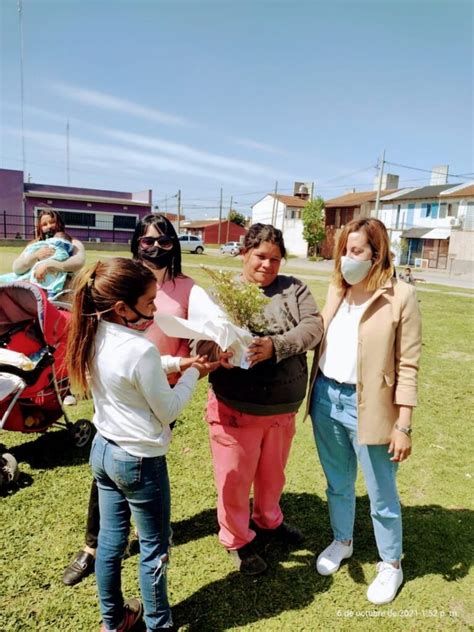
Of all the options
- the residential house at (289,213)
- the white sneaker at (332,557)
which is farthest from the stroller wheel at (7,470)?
the residential house at (289,213)

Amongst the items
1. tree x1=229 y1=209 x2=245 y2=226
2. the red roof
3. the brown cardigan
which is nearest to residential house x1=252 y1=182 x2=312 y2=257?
tree x1=229 y1=209 x2=245 y2=226

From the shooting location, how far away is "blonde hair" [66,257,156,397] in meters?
1.75

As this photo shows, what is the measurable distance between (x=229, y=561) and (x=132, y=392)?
1.49 meters

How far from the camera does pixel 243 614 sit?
2287mm

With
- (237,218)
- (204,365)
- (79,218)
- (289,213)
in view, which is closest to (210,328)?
(204,365)

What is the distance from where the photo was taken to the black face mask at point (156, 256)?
2.37m

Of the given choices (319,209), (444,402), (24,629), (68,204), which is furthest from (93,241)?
(24,629)

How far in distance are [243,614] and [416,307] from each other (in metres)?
1.79

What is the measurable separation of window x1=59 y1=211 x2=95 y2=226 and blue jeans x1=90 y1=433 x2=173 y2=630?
3159 centimetres

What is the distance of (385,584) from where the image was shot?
95.7 inches

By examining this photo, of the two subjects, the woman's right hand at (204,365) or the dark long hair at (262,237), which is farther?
the dark long hair at (262,237)

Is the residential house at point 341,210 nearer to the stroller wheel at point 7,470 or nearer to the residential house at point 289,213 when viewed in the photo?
the residential house at point 289,213

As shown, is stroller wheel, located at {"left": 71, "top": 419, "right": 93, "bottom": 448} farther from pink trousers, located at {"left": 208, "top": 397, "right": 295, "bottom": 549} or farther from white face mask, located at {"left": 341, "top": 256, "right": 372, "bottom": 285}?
white face mask, located at {"left": 341, "top": 256, "right": 372, "bottom": 285}

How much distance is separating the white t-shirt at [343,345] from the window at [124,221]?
31.3 metres
